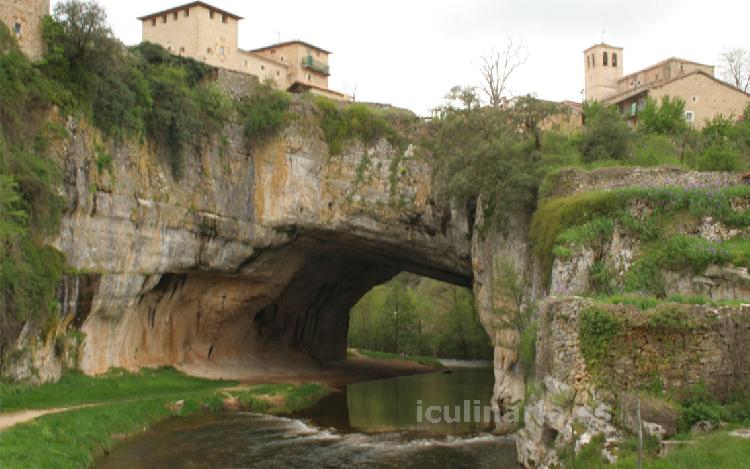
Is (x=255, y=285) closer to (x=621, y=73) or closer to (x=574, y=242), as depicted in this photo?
(x=574, y=242)

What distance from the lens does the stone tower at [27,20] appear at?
26.6 meters

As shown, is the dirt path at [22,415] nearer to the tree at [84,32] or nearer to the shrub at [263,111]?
the tree at [84,32]

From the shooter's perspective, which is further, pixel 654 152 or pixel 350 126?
pixel 350 126

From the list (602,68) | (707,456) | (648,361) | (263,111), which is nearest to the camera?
(707,456)

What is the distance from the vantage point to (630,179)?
23.2m

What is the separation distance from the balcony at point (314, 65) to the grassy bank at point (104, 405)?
28.3 metres

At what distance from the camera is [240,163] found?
114ft

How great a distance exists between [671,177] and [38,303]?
751 inches

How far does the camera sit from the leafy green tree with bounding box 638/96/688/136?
3872 cm

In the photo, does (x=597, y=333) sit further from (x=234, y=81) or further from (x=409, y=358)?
(x=409, y=358)

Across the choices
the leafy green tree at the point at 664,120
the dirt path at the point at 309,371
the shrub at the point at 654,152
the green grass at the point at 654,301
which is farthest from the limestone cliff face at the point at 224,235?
the green grass at the point at 654,301

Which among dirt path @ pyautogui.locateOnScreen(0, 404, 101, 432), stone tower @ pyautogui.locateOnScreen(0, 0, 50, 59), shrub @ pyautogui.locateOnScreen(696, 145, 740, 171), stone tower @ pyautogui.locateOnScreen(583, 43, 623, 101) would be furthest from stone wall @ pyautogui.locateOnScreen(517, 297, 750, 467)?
stone tower @ pyautogui.locateOnScreen(583, 43, 623, 101)

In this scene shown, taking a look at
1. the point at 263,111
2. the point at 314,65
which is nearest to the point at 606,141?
the point at 263,111

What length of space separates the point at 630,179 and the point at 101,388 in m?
18.6
